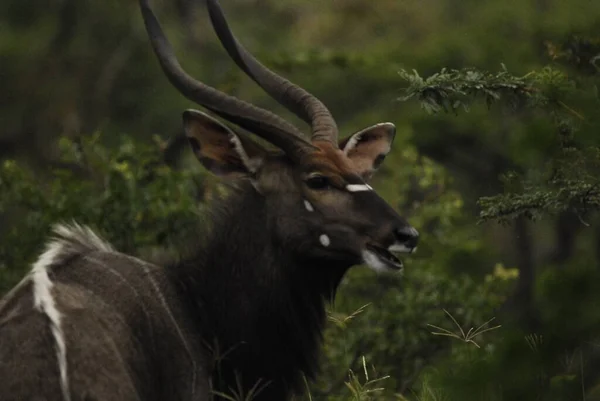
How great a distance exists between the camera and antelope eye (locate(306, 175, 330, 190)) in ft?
18.3

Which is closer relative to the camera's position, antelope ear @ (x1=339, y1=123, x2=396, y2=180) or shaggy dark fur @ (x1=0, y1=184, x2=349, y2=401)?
shaggy dark fur @ (x1=0, y1=184, x2=349, y2=401)

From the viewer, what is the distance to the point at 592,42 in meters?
5.86

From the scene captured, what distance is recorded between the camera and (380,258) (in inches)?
209

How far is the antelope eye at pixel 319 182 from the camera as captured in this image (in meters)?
5.57

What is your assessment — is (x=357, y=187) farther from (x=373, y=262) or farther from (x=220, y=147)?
(x=220, y=147)

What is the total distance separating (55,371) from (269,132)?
5.20 ft

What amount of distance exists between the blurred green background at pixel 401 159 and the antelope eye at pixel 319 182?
472 mm

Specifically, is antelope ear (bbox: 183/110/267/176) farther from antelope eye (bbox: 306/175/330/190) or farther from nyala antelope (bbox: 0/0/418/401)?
antelope eye (bbox: 306/175/330/190)

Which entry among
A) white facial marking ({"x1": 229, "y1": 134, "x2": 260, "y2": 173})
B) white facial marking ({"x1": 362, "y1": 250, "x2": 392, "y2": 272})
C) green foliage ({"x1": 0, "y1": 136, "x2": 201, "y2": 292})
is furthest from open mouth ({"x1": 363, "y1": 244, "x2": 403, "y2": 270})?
green foliage ({"x1": 0, "y1": 136, "x2": 201, "y2": 292})

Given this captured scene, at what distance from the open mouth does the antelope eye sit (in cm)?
33

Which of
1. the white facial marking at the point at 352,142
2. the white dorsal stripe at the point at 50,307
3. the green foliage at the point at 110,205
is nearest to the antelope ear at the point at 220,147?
the white facial marking at the point at 352,142

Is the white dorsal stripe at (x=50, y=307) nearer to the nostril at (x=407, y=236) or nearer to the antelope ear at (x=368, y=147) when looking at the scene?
the nostril at (x=407, y=236)

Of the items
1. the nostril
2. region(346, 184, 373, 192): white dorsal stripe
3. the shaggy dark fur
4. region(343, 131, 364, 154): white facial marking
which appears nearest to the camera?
the shaggy dark fur

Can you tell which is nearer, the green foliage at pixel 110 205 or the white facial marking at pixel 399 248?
the white facial marking at pixel 399 248
